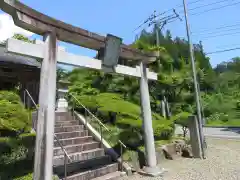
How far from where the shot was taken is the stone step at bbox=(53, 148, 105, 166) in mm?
5841

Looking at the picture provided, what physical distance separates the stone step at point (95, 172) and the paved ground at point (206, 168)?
1.80ft

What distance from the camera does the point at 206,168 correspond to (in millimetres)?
6727

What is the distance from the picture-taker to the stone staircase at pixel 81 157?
5.60 metres

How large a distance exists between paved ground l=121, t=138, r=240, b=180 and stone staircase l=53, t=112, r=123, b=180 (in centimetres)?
69

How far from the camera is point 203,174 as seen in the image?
6098 millimetres

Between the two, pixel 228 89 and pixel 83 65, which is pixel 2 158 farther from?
pixel 228 89

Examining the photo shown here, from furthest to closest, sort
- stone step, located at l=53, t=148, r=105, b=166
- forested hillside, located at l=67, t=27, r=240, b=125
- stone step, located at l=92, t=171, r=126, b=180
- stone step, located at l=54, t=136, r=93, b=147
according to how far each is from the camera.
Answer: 1. forested hillside, located at l=67, t=27, r=240, b=125
2. stone step, located at l=54, t=136, r=93, b=147
3. stone step, located at l=53, t=148, r=105, b=166
4. stone step, located at l=92, t=171, r=126, b=180

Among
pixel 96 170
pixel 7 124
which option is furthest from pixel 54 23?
pixel 96 170

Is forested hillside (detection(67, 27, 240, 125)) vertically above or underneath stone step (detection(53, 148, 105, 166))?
above

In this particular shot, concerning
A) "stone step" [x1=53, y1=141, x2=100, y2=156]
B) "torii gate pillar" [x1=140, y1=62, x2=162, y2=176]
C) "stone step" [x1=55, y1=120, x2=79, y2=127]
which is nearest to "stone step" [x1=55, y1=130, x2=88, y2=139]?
"stone step" [x1=53, y1=141, x2=100, y2=156]

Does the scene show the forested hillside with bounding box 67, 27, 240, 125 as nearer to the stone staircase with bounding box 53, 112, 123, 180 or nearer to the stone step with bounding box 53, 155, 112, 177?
the stone staircase with bounding box 53, 112, 123, 180

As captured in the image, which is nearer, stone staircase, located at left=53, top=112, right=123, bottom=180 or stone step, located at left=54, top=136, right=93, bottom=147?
stone staircase, located at left=53, top=112, right=123, bottom=180

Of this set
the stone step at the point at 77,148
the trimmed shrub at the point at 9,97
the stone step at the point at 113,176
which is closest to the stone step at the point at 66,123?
the stone step at the point at 77,148

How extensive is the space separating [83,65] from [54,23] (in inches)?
43.1
